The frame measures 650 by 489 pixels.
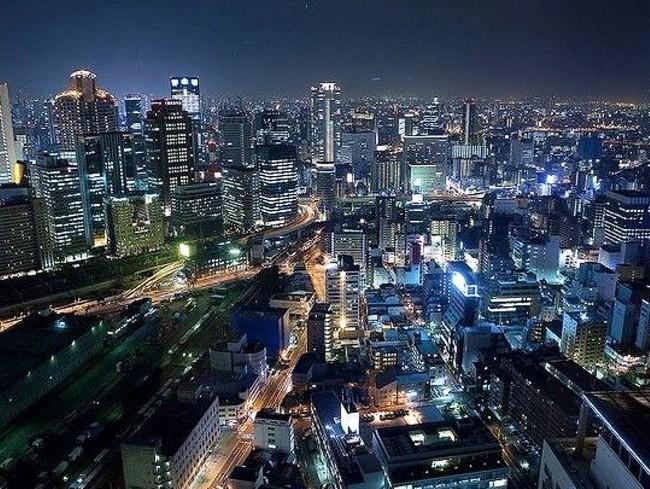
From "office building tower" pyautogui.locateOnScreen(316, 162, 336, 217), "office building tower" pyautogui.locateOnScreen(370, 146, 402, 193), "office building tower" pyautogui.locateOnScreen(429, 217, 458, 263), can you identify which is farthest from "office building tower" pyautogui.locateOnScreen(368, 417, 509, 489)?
"office building tower" pyautogui.locateOnScreen(370, 146, 402, 193)

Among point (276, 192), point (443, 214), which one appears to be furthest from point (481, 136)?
point (276, 192)

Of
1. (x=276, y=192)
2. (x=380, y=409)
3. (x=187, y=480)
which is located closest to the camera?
(x=187, y=480)

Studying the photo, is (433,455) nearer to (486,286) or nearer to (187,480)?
(187,480)

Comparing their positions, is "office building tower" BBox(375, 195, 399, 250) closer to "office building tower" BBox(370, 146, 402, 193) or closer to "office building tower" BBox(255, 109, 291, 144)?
"office building tower" BBox(370, 146, 402, 193)

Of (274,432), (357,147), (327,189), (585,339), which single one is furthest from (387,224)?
(357,147)

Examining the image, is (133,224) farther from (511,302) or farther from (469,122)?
(469,122)

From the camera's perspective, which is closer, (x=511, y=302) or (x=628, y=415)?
(x=628, y=415)

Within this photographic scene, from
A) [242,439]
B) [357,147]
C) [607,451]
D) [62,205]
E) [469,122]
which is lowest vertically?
[242,439]
